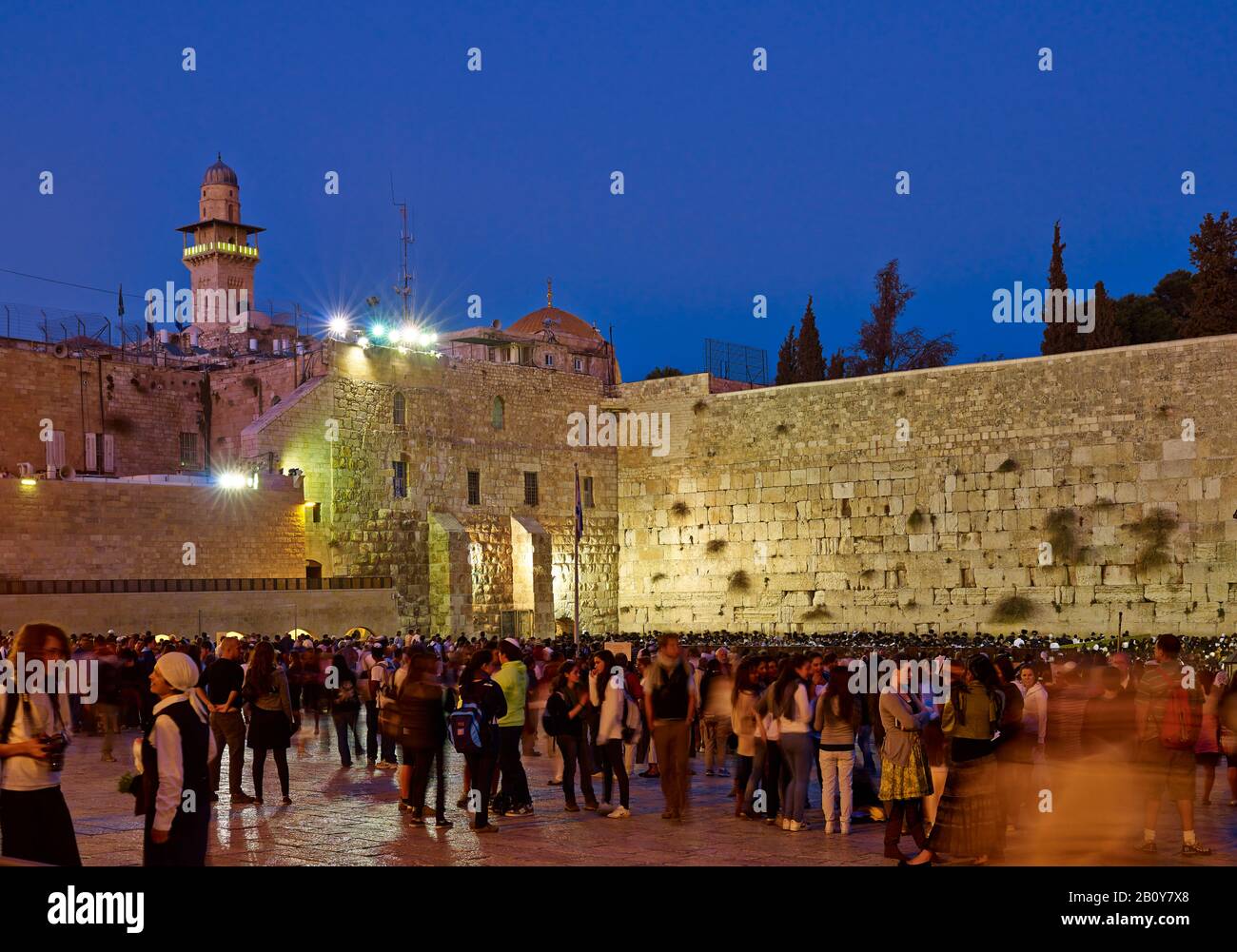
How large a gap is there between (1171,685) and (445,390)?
26.1 metres

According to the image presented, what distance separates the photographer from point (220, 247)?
56.2 meters

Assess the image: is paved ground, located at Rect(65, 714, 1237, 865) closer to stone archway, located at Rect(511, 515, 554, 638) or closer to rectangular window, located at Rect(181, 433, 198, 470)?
stone archway, located at Rect(511, 515, 554, 638)

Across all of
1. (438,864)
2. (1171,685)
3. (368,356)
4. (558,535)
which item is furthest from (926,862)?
(558,535)

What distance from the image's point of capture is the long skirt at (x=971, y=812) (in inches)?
312

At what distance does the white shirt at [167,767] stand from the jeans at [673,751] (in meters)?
4.76

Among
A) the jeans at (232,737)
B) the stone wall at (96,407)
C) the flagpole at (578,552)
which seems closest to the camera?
the jeans at (232,737)

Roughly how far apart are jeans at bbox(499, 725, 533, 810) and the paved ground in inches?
7.2

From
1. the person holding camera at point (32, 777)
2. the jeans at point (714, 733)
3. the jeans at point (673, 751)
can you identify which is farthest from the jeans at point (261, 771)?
the person holding camera at point (32, 777)

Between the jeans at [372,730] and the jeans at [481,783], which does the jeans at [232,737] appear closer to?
the jeans at [481,783]

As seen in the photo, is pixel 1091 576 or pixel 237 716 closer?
pixel 237 716

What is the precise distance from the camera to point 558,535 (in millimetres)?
35750

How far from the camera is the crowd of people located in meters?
6.00

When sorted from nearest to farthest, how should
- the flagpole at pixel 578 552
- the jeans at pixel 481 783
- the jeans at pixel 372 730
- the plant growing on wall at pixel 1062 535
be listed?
the jeans at pixel 481 783
the jeans at pixel 372 730
the plant growing on wall at pixel 1062 535
the flagpole at pixel 578 552
